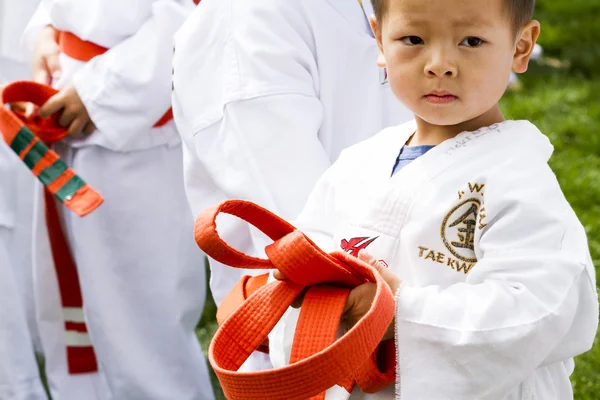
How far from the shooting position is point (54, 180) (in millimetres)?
3008

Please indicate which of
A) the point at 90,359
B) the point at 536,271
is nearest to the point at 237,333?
the point at 536,271

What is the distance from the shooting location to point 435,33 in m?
1.79

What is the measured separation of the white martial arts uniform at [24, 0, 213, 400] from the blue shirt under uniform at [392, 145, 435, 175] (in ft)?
4.09

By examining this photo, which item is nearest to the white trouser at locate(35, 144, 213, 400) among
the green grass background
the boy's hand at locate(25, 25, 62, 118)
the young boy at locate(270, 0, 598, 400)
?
the boy's hand at locate(25, 25, 62, 118)

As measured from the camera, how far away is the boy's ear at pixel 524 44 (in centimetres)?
189

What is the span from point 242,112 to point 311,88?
0.20 m

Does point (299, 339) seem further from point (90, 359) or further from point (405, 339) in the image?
point (90, 359)

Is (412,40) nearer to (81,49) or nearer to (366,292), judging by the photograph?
(366,292)

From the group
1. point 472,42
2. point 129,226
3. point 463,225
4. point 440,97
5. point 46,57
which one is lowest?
point 129,226

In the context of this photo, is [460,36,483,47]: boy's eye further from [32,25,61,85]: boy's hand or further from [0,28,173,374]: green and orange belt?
[32,25,61,85]: boy's hand

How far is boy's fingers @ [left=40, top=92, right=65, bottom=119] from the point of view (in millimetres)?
3097

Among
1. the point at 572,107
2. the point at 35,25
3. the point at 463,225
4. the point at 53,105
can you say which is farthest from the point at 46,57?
the point at 572,107

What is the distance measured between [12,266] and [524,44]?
2194 millimetres

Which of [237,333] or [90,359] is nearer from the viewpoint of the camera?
[237,333]
